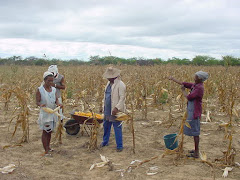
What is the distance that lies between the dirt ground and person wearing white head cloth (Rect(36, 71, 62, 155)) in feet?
1.35

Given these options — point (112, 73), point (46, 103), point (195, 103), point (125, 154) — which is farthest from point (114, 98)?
point (195, 103)

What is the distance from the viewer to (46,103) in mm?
3914

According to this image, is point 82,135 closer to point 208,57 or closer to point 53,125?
Answer: point 53,125

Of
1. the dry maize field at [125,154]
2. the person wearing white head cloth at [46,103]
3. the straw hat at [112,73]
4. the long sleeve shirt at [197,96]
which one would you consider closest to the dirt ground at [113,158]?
the dry maize field at [125,154]

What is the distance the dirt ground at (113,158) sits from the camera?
10.9 ft

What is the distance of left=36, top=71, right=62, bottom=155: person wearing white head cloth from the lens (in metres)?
3.85

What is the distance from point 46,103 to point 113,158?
1.37 metres

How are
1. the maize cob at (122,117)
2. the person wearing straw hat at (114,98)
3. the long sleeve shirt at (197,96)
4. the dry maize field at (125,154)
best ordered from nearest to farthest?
the dry maize field at (125,154), the long sleeve shirt at (197,96), the maize cob at (122,117), the person wearing straw hat at (114,98)

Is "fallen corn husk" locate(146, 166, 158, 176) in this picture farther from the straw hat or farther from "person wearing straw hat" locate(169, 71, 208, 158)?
the straw hat

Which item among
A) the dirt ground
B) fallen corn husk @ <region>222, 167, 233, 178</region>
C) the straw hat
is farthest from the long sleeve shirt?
the straw hat

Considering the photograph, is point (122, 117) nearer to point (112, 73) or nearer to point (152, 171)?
point (112, 73)

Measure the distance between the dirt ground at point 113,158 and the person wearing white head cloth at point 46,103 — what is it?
1.35ft

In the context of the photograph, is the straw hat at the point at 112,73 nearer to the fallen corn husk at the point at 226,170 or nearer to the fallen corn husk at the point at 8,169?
the fallen corn husk at the point at 8,169

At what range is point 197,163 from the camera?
3693mm
